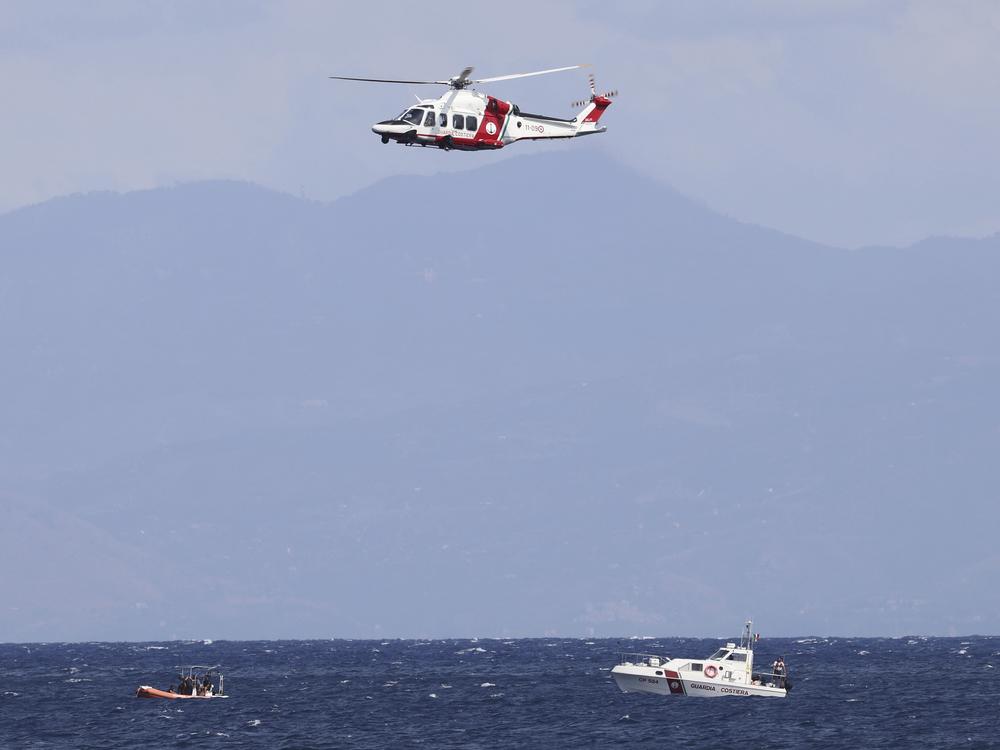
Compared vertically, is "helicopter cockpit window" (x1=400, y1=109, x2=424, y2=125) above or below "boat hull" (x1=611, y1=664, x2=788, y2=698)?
above

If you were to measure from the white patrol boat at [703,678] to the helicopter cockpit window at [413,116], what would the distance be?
47529mm

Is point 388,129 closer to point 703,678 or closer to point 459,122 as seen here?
point 459,122

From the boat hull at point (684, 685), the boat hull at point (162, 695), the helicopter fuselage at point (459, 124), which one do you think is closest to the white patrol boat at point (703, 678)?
the boat hull at point (684, 685)

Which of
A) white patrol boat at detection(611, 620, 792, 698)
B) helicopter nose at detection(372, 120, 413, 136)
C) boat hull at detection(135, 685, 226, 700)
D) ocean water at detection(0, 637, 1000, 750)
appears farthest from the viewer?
boat hull at detection(135, 685, 226, 700)

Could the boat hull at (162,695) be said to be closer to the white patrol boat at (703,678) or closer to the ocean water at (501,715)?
the ocean water at (501,715)

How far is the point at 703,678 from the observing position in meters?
132

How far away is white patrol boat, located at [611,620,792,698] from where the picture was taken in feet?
434

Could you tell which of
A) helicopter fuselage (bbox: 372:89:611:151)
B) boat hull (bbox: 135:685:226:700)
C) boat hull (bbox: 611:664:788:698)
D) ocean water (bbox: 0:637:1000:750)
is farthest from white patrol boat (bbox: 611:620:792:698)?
helicopter fuselage (bbox: 372:89:611:151)

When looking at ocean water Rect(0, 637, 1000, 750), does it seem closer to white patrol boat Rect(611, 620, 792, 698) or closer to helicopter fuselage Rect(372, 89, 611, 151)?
white patrol boat Rect(611, 620, 792, 698)

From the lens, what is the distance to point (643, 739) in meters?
110

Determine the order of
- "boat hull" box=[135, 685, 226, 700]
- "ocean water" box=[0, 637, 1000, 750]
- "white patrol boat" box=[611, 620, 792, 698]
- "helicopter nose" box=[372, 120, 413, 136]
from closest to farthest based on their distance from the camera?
"helicopter nose" box=[372, 120, 413, 136] < "ocean water" box=[0, 637, 1000, 750] < "white patrol boat" box=[611, 620, 792, 698] < "boat hull" box=[135, 685, 226, 700]

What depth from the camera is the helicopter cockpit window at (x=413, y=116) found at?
9956cm

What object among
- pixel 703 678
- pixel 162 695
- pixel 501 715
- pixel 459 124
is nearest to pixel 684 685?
pixel 703 678

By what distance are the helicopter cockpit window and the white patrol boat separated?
47529 mm
